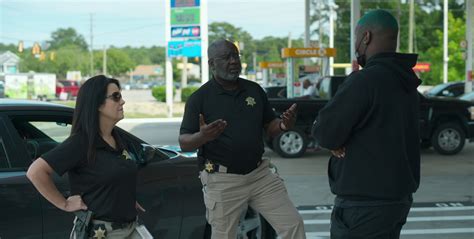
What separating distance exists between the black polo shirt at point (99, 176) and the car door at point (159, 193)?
1.00 metres

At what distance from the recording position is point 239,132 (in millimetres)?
4059

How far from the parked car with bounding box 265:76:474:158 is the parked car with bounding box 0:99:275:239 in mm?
7784

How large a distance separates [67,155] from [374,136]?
1.49 meters

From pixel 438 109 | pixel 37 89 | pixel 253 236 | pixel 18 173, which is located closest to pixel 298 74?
pixel 438 109

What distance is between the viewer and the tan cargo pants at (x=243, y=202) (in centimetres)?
409

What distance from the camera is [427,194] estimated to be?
8.93m

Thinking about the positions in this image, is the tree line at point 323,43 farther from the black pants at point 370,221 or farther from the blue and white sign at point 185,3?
the black pants at point 370,221

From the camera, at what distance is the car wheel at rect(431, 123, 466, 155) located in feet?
43.3

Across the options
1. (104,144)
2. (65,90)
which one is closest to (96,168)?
(104,144)

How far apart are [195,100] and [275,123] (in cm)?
63

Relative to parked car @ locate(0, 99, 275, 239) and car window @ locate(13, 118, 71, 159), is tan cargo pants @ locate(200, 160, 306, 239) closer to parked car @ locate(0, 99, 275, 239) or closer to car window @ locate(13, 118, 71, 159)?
parked car @ locate(0, 99, 275, 239)

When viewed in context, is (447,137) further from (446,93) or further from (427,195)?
(446,93)

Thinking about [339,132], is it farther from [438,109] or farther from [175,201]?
[438,109]

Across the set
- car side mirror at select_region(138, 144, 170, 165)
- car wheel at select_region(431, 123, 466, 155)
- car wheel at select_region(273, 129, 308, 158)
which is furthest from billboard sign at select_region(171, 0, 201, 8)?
car side mirror at select_region(138, 144, 170, 165)
